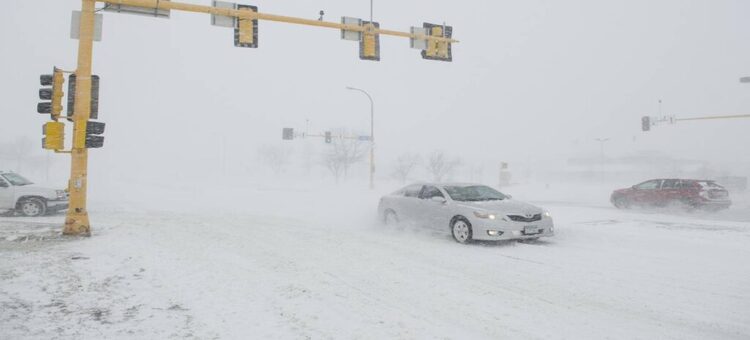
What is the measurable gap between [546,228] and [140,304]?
7.54 m

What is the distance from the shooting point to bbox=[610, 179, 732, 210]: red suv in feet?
56.0

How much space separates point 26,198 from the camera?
47.1 ft

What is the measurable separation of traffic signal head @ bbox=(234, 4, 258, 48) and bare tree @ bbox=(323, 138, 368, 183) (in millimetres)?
52851

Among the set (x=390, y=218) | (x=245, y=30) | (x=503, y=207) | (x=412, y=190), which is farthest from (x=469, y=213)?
(x=245, y=30)

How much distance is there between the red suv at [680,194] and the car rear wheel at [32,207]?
2085 centimetres

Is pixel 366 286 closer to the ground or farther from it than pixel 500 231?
closer to the ground

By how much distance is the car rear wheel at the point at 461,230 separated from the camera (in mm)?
9633

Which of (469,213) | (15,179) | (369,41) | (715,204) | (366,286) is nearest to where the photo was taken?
(366,286)

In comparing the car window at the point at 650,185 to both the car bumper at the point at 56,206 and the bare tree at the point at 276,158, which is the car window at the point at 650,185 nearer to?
the car bumper at the point at 56,206

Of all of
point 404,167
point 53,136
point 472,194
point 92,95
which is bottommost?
point 472,194

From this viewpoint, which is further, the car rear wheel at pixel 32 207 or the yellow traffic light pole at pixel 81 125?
the car rear wheel at pixel 32 207

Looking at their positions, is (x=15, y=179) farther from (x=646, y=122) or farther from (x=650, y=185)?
(x=646, y=122)

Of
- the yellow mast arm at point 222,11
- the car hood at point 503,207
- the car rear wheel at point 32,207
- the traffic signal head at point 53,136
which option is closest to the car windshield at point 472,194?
the car hood at point 503,207

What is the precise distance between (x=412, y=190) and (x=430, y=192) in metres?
0.67
